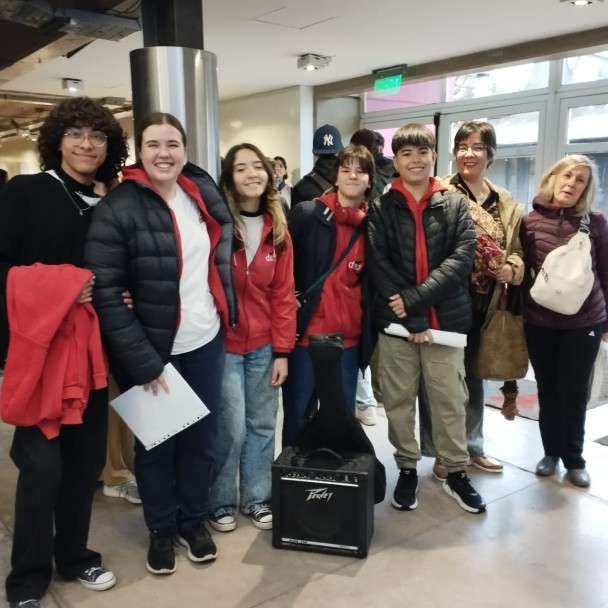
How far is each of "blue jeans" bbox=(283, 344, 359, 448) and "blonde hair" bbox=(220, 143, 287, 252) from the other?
48 cm

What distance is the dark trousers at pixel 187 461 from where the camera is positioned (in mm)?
2121

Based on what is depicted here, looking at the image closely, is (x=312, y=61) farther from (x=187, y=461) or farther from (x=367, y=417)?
(x=187, y=461)

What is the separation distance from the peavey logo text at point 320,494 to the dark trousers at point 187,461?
0.38 metres

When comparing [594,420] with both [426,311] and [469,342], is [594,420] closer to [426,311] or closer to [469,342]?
[469,342]

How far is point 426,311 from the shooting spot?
2.46 m

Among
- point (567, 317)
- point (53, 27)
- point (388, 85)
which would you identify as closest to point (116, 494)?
point (567, 317)

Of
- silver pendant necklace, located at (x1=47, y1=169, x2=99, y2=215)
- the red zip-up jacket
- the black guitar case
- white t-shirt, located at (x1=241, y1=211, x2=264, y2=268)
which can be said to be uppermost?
silver pendant necklace, located at (x1=47, y1=169, x2=99, y2=215)

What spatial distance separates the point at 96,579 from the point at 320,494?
0.81 m

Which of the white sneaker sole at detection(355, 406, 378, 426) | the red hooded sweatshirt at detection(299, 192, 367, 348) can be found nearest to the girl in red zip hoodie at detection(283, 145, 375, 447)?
the red hooded sweatshirt at detection(299, 192, 367, 348)

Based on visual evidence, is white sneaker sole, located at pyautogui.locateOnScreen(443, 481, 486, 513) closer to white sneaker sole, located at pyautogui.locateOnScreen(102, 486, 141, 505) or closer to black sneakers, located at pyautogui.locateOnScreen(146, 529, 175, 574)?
black sneakers, located at pyautogui.locateOnScreen(146, 529, 175, 574)

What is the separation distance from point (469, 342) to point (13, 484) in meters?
2.23

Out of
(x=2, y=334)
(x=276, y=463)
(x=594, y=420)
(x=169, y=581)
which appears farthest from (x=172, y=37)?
(x=594, y=420)

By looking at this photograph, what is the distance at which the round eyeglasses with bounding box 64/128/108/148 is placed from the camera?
1899mm

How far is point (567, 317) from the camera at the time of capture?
8.83 ft
